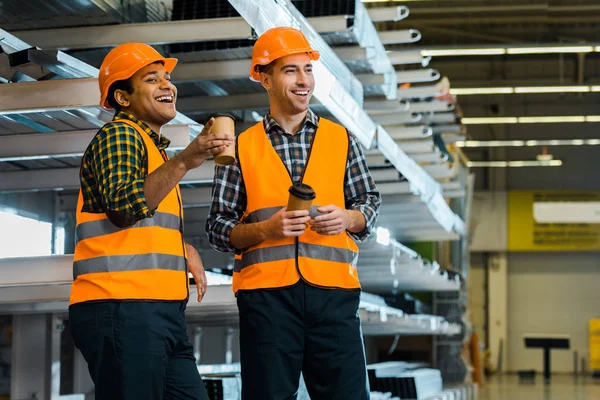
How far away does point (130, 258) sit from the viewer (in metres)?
2.77

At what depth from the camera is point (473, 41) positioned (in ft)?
73.3

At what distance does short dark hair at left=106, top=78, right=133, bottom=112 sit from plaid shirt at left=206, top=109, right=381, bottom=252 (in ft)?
1.35

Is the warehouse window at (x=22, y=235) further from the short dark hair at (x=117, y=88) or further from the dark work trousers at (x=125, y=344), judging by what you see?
the dark work trousers at (x=125, y=344)

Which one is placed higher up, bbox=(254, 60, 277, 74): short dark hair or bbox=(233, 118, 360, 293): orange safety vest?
bbox=(254, 60, 277, 74): short dark hair

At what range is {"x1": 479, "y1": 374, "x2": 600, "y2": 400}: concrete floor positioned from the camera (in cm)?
1545

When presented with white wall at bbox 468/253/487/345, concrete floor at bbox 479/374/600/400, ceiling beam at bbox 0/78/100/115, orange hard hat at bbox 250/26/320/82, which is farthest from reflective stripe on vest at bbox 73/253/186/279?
white wall at bbox 468/253/487/345

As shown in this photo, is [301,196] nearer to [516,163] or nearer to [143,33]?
[143,33]

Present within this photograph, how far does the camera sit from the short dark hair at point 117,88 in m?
3.01

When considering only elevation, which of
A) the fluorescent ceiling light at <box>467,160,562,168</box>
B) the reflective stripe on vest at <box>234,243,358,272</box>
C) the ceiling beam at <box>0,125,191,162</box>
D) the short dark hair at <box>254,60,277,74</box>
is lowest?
the reflective stripe on vest at <box>234,243,358,272</box>

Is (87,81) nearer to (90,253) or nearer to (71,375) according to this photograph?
(90,253)

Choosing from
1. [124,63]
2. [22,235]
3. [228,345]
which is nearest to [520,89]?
[228,345]

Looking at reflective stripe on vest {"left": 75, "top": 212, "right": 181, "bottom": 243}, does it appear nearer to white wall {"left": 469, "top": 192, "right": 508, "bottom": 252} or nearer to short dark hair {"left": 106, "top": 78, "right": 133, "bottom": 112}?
short dark hair {"left": 106, "top": 78, "right": 133, "bottom": 112}

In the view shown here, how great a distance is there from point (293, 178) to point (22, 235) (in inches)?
127

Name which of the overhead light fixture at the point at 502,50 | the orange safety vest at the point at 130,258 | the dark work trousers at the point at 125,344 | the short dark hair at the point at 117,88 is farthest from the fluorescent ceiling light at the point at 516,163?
the dark work trousers at the point at 125,344
